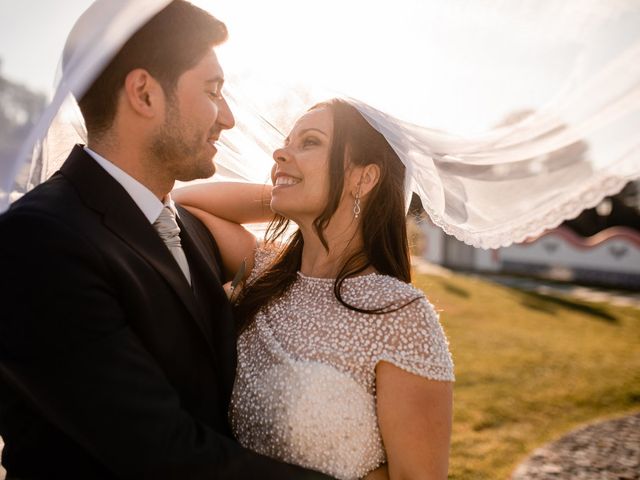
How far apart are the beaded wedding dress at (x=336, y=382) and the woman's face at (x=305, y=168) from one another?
622 millimetres

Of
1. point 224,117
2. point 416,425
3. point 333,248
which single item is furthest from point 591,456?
point 224,117

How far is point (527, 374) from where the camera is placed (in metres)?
9.87

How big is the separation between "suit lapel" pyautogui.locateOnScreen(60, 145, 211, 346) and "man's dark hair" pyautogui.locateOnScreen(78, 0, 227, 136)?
0.23 meters

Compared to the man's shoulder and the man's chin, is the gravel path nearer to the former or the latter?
the man's chin

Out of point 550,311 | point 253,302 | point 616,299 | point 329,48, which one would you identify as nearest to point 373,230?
point 253,302

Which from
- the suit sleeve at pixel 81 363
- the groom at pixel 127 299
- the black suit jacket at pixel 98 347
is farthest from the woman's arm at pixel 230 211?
the suit sleeve at pixel 81 363

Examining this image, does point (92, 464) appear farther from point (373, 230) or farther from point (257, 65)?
point (257, 65)

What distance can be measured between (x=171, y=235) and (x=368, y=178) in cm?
112

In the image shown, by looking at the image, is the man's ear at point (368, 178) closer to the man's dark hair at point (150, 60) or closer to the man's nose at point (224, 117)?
the man's nose at point (224, 117)

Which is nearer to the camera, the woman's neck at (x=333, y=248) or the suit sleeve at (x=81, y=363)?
the suit sleeve at (x=81, y=363)

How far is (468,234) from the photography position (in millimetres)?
3066

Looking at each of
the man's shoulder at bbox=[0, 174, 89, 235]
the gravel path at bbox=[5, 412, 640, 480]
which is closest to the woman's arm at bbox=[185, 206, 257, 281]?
the man's shoulder at bbox=[0, 174, 89, 235]

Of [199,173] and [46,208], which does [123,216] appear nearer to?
[46,208]

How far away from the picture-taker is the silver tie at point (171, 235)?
255cm
